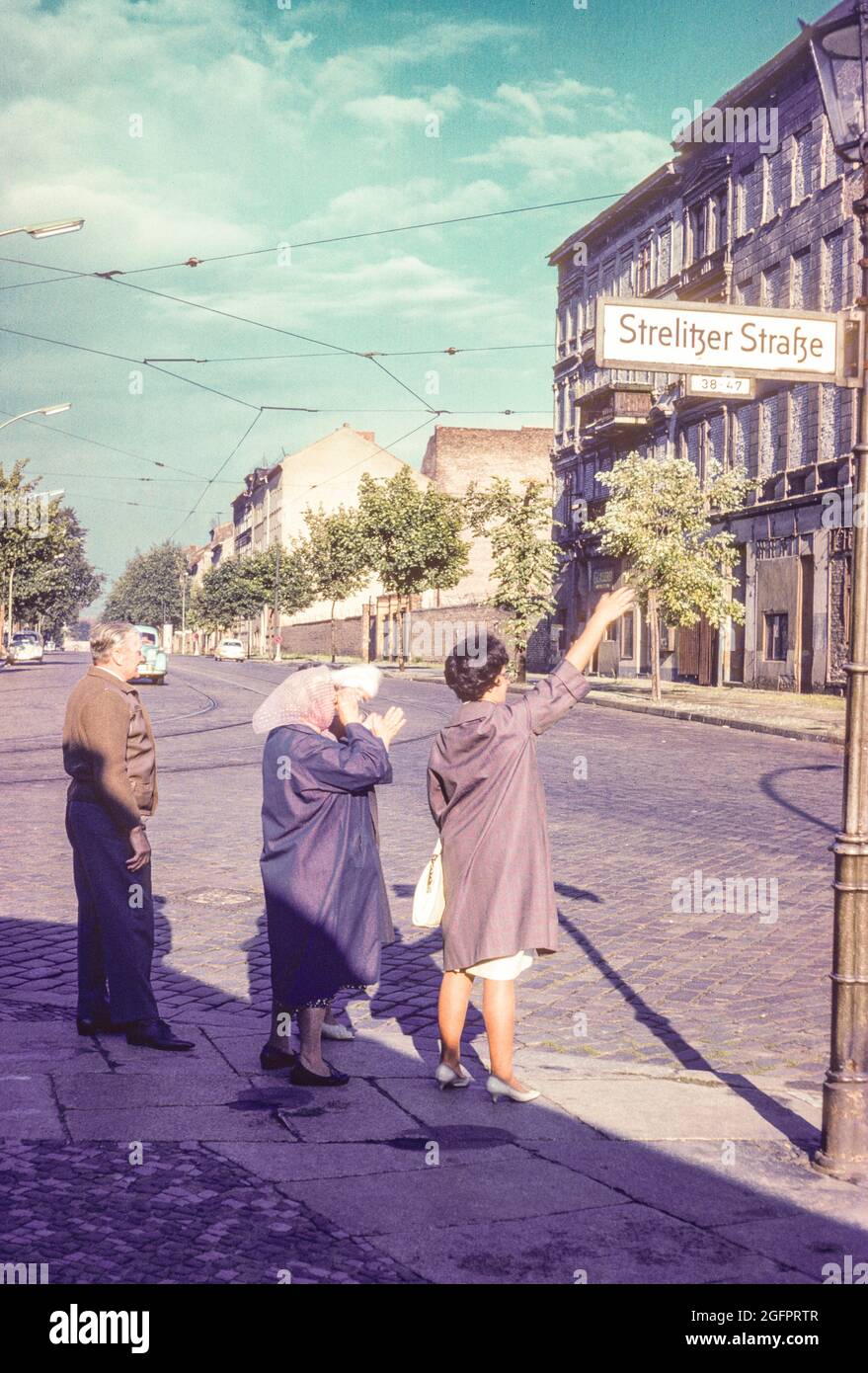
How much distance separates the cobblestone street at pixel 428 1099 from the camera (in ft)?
12.1

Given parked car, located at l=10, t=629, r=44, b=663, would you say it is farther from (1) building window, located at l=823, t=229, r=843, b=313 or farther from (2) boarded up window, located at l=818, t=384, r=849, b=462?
(1) building window, located at l=823, t=229, r=843, b=313

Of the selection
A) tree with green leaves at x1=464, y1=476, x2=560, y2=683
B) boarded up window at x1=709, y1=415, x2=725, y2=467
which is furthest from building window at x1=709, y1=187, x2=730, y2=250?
tree with green leaves at x1=464, y1=476, x2=560, y2=683

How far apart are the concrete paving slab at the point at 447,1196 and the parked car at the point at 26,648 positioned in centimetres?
6160

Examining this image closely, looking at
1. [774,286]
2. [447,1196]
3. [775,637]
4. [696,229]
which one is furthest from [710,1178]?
[696,229]

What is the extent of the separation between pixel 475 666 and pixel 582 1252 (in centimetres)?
205

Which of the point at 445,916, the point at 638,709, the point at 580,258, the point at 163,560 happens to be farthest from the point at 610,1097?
the point at 163,560

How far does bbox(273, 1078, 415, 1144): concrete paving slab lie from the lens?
461cm

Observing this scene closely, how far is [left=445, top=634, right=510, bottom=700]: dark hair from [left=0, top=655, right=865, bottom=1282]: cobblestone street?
1.49 metres

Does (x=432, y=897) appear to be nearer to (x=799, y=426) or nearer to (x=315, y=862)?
(x=315, y=862)

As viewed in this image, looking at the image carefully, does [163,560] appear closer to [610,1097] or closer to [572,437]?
[572,437]

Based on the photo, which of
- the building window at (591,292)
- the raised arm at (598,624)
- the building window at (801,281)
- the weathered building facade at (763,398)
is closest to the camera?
the raised arm at (598,624)

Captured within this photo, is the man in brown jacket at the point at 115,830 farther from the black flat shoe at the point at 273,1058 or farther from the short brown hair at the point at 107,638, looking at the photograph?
the black flat shoe at the point at 273,1058

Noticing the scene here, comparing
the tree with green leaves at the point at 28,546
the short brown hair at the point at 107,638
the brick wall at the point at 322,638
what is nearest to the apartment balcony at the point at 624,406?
the tree with green leaves at the point at 28,546

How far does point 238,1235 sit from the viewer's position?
3699 mm
